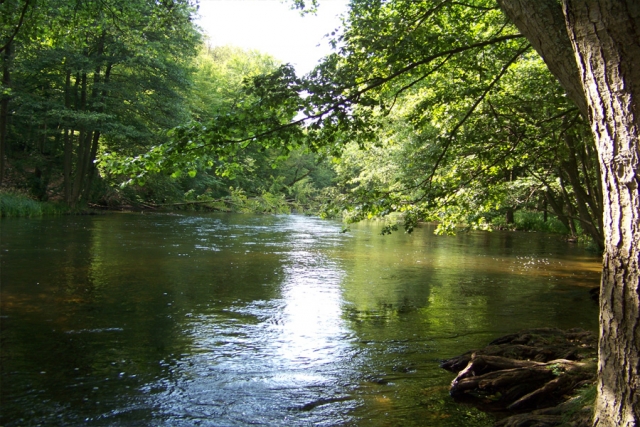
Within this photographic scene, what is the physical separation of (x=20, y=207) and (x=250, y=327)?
20677 millimetres

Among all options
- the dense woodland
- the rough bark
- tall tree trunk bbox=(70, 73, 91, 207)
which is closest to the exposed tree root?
the dense woodland

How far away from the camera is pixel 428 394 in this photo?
5.16 m

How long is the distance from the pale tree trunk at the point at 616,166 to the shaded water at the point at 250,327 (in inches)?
86.1

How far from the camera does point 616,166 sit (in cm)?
256

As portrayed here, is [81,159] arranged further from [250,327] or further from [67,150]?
[250,327]

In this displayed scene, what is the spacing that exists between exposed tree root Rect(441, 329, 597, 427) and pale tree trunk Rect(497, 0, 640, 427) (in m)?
1.48

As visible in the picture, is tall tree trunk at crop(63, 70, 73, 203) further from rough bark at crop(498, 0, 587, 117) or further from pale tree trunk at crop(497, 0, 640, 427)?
pale tree trunk at crop(497, 0, 640, 427)

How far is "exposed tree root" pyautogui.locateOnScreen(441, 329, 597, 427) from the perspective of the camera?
15.6 ft

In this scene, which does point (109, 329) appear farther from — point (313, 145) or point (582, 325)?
point (582, 325)

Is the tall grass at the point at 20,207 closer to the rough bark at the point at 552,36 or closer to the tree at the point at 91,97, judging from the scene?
the tree at the point at 91,97

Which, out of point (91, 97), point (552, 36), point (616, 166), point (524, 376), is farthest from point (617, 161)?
point (91, 97)

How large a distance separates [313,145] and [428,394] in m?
3.05

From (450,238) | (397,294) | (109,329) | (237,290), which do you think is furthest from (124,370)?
(450,238)

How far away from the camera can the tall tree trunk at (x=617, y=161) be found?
2502 millimetres
